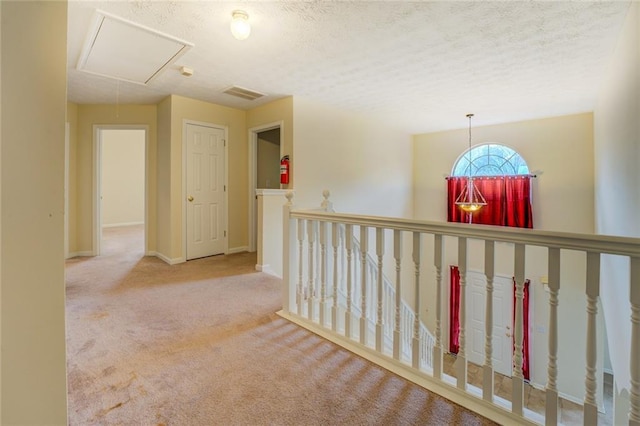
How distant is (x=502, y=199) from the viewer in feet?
18.1

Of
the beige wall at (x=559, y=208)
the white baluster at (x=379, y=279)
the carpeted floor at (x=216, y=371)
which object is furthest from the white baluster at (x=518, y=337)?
the beige wall at (x=559, y=208)

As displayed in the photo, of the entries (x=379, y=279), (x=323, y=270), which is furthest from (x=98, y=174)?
(x=379, y=279)

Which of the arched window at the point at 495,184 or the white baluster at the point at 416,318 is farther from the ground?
the arched window at the point at 495,184

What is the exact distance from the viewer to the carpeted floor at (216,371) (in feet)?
4.50

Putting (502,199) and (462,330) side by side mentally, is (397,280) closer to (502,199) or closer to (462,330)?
(462,330)

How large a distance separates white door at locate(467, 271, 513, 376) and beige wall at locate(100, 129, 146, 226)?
8.39 metres

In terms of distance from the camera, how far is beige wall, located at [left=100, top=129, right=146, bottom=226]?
7.85 metres

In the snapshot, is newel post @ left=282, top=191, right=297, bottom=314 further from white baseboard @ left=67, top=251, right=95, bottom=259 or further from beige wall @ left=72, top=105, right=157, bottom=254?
white baseboard @ left=67, top=251, right=95, bottom=259

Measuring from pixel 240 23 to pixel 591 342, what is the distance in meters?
2.60

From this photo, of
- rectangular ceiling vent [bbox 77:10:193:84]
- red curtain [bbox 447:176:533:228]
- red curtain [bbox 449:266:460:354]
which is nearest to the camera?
rectangular ceiling vent [bbox 77:10:193:84]

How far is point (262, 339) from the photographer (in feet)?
6.74

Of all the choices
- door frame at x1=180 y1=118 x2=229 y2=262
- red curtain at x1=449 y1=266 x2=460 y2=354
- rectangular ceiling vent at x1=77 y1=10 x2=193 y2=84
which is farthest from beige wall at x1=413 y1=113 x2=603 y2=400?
rectangular ceiling vent at x1=77 y1=10 x2=193 y2=84

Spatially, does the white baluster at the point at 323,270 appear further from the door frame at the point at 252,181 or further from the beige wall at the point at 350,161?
the door frame at the point at 252,181

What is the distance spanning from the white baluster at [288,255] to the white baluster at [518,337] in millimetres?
1493
